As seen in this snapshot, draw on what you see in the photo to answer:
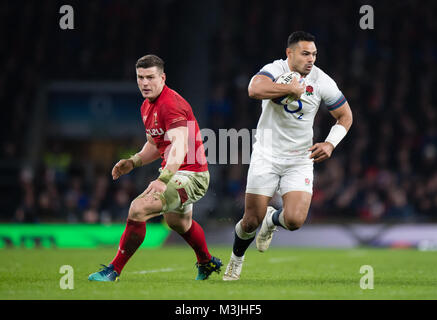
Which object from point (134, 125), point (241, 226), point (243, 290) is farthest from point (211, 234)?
point (243, 290)

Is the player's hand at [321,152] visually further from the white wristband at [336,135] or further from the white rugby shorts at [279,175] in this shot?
the white rugby shorts at [279,175]

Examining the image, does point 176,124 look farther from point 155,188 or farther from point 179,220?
point 179,220

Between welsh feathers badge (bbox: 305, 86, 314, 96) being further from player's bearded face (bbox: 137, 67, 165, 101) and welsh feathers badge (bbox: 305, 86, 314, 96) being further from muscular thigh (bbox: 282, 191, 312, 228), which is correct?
player's bearded face (bbox: 137, 67, 165, 101)

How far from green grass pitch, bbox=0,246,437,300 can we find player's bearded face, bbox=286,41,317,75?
7.25 feet

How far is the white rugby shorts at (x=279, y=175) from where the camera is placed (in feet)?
25.2

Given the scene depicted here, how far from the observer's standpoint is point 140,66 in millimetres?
7289

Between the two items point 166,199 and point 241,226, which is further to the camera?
point 241,226

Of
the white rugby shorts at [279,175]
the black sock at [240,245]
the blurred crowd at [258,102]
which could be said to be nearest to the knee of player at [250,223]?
the black sock at [240,245]

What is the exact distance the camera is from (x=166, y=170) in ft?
22.6

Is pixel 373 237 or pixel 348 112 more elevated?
pixel 348 112

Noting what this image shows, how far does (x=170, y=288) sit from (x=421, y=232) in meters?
11.0

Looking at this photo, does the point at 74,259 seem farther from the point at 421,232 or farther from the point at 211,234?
the point at 421,232

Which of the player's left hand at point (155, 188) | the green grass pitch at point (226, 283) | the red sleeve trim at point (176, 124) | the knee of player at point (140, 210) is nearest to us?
the green grass pitch at point (226, 283)

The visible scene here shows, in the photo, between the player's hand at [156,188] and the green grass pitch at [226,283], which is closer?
the green grass pitch at [226,283]
